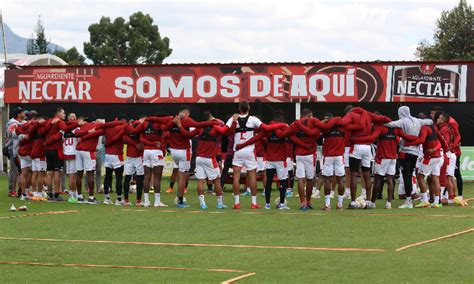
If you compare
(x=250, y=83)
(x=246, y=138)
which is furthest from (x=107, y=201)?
(x=250, y=83)

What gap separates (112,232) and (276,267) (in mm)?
5146

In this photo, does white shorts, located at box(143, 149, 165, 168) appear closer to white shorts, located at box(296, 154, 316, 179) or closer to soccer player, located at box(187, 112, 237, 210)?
soccer player, located at box(187, 112, 237, 210)

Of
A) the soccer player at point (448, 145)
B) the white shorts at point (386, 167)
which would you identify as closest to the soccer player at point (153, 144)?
the white shorts at point (386, 167)

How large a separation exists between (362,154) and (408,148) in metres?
1.33

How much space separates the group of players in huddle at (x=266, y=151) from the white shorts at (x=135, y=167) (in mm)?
23

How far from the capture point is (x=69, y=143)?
25234 mm

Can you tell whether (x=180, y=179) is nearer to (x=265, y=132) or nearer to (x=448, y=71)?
(x=265, y=132)

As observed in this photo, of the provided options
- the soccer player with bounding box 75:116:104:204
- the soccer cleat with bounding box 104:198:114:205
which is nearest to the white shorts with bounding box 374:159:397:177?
the soccer cleat with bounding box 104:198:114:205

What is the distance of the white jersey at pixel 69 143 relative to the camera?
2516 centimetres

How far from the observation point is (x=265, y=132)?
72.5 feet

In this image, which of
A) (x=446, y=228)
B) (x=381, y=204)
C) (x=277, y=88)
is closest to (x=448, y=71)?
(x=277, y=88)

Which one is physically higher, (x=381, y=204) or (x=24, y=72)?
(x=24, y=72)

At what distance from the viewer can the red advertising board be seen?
36031 millimetres

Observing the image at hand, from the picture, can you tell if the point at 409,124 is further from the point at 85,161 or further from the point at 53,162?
the point at 53,162
